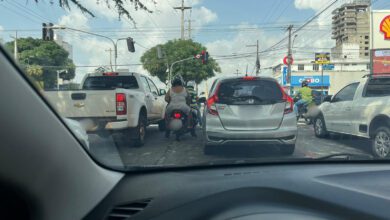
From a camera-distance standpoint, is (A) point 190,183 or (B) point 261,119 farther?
(B) point 261,119

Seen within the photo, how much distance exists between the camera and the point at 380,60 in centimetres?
2208

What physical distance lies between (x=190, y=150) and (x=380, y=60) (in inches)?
784

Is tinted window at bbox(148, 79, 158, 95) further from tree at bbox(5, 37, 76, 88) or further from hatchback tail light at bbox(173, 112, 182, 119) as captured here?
tree at bbox(5, 37, 76, 88)

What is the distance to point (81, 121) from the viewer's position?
137 inches

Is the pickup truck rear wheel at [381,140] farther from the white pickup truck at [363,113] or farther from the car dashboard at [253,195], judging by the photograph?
the car dashboard at [253,195]

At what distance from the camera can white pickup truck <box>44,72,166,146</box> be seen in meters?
3.17

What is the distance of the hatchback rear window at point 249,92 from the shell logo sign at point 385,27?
70.3ft

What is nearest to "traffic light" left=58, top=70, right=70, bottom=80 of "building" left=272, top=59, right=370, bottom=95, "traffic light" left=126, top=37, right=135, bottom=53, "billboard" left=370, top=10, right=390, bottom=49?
"traffic light" left=126, top=37, right=135, bottom=53

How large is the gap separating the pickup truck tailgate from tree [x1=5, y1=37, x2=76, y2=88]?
112mm

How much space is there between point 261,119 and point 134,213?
4.23m

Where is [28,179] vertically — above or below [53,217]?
above

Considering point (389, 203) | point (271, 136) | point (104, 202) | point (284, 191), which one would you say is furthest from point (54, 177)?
point (271, 136)

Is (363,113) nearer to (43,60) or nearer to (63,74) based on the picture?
(63,74)

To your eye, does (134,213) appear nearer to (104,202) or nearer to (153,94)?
(104,202)
